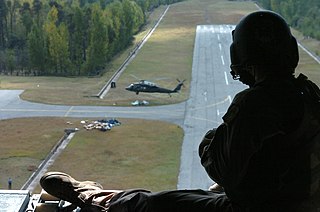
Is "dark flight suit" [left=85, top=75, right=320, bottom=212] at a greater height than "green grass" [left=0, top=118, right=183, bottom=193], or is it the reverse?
"dark flight suit" [left=85, top=75, right=320, bottom=212]

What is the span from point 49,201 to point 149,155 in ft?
12.6

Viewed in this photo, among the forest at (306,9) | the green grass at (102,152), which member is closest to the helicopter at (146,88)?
the green grass at (102,152)

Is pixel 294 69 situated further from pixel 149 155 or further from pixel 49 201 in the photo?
pixel 149 155

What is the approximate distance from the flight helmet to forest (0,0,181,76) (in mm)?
9748

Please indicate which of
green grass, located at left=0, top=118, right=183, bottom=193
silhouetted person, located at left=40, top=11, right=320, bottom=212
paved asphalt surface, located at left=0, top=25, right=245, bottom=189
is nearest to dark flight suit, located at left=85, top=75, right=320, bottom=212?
silhouetted person, located at left=40, top=11, right=320, bottom=212

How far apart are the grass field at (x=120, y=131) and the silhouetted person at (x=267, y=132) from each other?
0.16 metres

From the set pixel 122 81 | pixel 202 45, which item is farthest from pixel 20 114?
pixel 202 45

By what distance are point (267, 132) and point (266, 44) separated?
11cm

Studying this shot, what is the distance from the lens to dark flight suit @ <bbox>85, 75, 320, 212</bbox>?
71 centimetres

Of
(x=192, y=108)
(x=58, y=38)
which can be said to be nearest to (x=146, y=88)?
(x=192, y=108)

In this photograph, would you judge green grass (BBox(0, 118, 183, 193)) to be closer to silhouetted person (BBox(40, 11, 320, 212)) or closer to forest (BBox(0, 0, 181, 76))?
silhouetted person (BBox(40, 11, 320, 212))

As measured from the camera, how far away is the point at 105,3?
14.8 m

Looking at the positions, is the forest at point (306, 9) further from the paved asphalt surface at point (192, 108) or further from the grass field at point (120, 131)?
the paved asphalt surface at point (192, 108)

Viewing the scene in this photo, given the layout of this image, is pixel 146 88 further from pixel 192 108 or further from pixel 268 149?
pixel 268 149
